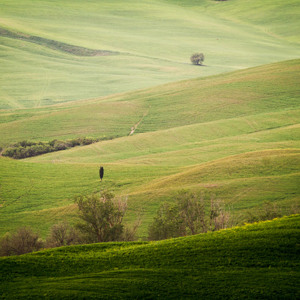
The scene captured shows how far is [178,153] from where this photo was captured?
71.4 meters

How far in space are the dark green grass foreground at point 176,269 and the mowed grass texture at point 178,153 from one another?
1533cm

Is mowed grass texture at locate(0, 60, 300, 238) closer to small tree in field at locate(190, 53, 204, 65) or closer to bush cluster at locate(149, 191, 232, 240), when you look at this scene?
bush cluster at locate(149, 191, 232, 240)

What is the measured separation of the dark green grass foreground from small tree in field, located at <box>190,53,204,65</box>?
140 m

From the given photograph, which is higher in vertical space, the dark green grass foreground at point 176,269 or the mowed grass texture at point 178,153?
the mowed grass texture at point 178,153

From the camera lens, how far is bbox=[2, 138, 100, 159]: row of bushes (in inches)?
3054

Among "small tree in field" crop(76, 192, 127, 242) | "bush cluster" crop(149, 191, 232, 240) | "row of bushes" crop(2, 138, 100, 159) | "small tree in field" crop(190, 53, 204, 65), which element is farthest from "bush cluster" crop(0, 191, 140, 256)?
"small tree in field" crop(190, 53, 204, 65)

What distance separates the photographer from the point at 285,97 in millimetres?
96875

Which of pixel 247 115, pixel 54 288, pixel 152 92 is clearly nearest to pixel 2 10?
pixel 152 92

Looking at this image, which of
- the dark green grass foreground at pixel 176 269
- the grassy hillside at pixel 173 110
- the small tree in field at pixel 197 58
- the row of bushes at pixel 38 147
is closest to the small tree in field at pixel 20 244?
the dark green grass foreground at pixel 176 269

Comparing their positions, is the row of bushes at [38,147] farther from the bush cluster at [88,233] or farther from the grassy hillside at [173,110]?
the bush cluster at [88,233]

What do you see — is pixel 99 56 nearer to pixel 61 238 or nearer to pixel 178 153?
pixel 178 153

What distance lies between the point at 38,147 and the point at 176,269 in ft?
206

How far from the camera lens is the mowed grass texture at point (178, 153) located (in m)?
46.8

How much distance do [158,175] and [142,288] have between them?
3877 centimetres
